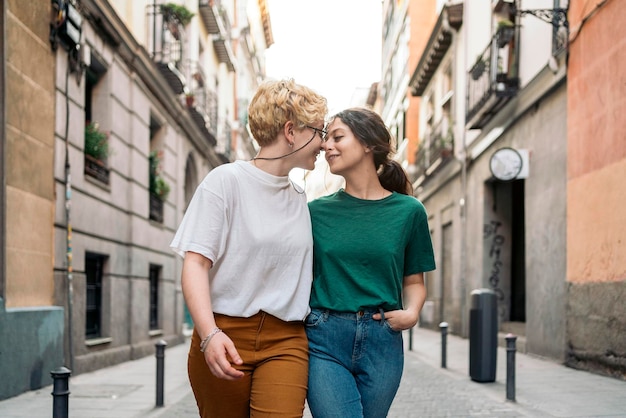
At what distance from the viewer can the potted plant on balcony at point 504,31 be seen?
14.2 metres

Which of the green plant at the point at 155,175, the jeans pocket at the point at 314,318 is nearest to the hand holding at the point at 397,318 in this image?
the jeans pocket at the point at 314,318

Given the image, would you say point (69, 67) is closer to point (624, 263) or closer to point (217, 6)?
point (624, 263)

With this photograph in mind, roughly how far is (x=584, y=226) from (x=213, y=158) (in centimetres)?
1469

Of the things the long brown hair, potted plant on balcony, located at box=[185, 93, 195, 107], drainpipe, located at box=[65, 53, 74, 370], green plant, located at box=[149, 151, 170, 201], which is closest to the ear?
the long brown hair

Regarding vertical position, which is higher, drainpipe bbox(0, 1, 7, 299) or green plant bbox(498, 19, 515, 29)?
green plant bbox(498, 19, 515, 29)

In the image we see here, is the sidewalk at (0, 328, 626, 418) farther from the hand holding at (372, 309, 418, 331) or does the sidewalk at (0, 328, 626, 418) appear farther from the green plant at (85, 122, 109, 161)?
the hand holding at (372, 309, 418, 331)

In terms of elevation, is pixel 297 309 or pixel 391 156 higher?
pixel 391 156

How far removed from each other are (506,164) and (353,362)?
37.1 ft

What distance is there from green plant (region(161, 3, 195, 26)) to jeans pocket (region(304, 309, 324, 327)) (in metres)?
13.2

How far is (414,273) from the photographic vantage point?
2.98 meters

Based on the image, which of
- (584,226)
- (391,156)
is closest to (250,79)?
(584,226)

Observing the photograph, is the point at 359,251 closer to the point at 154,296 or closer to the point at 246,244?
the point at 246,244

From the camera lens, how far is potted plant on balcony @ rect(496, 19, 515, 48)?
1416cm

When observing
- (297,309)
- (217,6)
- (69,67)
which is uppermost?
(217,6)
